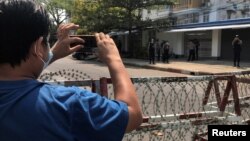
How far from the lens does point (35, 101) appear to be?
147 cm

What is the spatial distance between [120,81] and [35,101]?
360 mm

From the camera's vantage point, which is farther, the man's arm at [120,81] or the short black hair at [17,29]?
the man's arm at [120,81]

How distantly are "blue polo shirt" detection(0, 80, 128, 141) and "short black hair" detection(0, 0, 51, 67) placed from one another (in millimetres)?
94

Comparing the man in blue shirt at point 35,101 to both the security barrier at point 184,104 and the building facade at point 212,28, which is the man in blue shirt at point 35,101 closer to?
the security barrier at point 184,104

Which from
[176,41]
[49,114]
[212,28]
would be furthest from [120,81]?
[176,41]

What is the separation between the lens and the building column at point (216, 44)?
30219mm

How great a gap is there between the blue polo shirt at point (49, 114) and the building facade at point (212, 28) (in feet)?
80.7

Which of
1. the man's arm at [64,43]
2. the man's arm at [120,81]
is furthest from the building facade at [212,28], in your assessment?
the man's arm at [120,81]

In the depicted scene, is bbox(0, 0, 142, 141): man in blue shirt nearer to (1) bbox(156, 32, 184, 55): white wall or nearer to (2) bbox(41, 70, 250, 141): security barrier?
(2) bbox(41, 70, 250, 141): security barrier

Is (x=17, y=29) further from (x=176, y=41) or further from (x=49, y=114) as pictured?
(x=176, y=41)

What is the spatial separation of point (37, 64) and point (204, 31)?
102 feet

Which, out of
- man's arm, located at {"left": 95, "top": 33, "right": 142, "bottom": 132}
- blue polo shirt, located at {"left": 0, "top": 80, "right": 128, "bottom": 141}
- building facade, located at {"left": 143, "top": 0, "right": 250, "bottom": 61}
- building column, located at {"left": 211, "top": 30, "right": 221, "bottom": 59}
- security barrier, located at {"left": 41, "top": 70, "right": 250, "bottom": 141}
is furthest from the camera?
building column, located at {"left": 211, "top": 30, "right": 221, "bottom": 59}

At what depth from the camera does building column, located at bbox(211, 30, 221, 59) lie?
99.1 ft

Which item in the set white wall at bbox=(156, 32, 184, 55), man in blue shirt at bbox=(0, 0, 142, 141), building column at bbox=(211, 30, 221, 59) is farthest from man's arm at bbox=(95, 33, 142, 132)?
white wall at bbox=(156, 32, 184, 55)
